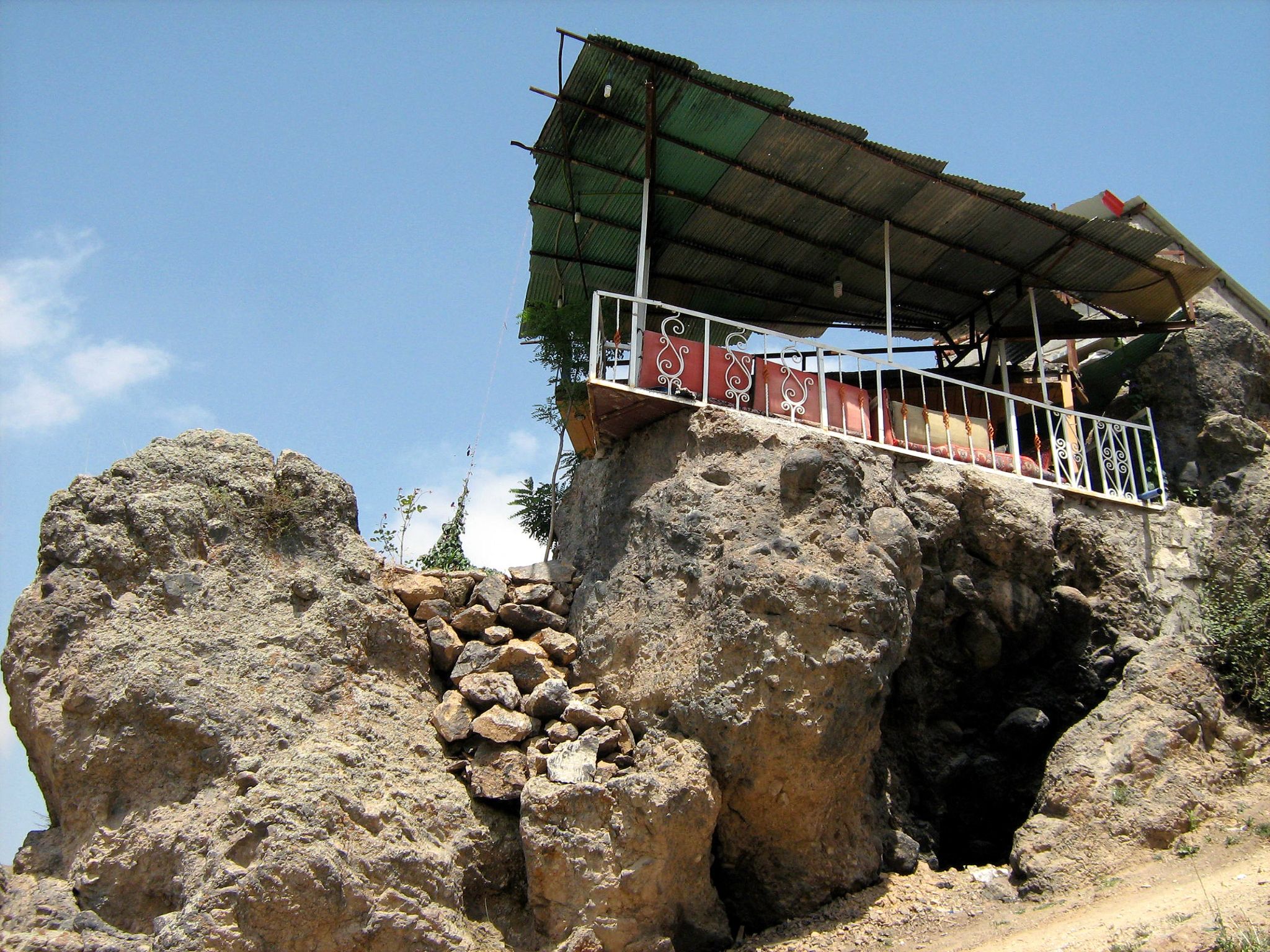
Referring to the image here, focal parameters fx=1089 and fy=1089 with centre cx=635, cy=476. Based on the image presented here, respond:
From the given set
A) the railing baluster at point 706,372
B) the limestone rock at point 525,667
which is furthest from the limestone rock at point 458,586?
the railing baluster at point 706,372

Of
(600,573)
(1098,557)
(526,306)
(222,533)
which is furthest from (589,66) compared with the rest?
(1098,557)

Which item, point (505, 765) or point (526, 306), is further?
point (526, 306)

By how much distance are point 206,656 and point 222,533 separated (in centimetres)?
112

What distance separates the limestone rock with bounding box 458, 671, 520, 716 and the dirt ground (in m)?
2.67

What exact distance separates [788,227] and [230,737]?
25.8 ft

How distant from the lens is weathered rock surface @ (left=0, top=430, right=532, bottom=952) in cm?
706

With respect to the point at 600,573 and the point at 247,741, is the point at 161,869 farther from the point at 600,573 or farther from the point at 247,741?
the point at 600,573

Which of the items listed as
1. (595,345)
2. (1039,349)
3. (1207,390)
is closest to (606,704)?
(595,345)

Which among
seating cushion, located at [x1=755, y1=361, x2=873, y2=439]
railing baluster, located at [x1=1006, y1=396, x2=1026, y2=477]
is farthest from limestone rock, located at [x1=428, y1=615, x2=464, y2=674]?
railing baluster, located at [x1=1006, y1=396, x2=1026, y2=477]

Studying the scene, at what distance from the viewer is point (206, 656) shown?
7961mm

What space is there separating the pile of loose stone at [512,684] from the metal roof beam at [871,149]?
4666 millimetres

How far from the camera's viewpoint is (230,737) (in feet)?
24.8

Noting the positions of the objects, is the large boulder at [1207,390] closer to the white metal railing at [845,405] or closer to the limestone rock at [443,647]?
the white metal railing at [845,405]

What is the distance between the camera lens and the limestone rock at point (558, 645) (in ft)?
31.1
